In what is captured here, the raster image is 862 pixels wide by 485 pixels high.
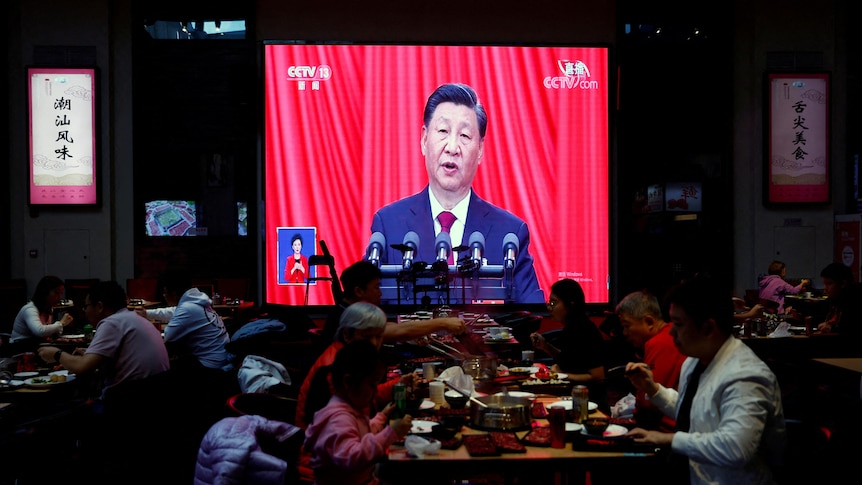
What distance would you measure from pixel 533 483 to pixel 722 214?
7.83m

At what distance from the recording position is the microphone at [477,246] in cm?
975

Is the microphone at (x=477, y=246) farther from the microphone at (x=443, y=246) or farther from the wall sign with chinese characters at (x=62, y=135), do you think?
the wall sign with chinese characters at (x=62, y=135)

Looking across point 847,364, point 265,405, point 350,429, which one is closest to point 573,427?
point 350,429

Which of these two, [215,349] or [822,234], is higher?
[822,234]

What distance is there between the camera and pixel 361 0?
34.4 ft

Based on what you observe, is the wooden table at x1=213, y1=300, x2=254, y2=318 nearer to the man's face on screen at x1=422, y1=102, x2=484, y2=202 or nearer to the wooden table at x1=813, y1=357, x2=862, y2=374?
the man's face on screen at x1=422, y1=102, x2=484, y2=202

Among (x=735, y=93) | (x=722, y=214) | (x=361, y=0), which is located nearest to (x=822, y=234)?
(x=722, y=214)

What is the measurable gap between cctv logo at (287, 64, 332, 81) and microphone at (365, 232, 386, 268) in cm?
233

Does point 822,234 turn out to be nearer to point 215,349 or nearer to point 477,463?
point 215,349

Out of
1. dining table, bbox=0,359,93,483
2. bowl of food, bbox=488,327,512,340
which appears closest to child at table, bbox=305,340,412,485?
dining table, bbox=0,359,93,483

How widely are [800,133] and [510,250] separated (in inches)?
179

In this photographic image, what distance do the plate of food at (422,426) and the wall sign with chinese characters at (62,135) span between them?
8.56 metres

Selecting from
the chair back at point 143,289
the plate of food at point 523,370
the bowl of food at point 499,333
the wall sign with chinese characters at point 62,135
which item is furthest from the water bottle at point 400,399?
the wall sign with chinese characters at point 62,135

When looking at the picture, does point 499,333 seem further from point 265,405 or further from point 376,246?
point 376,246
